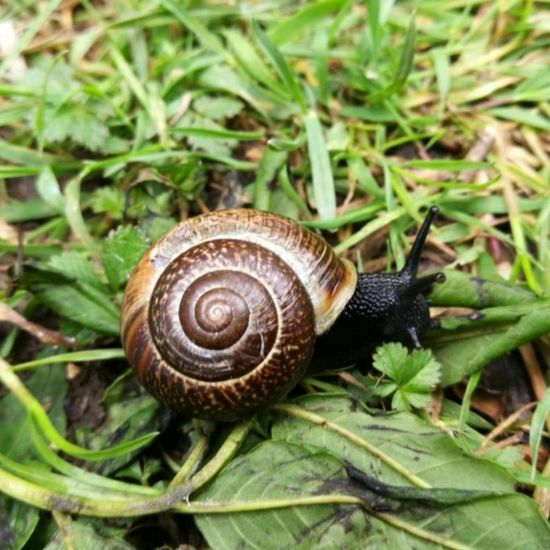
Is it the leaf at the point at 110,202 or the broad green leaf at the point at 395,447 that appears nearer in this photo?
the broad green leaf at the point at 395,447

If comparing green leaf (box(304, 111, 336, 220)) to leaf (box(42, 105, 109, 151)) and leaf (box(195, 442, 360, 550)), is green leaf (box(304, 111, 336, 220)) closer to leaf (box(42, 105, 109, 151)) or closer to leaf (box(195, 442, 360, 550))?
leaf (box(42, 105, 109, 151))

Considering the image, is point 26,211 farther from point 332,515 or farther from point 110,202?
point 332,515

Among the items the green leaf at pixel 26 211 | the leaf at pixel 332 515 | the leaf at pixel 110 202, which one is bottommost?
the leaf at pixel 332 515

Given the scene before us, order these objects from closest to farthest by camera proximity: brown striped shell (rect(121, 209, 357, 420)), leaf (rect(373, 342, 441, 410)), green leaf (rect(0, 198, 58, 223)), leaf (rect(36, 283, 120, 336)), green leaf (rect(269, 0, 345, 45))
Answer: brown striped shell (rect(121, 209, 357, 420)) < leaf (rect(373, 342, 441, 410)) < leaf (rect(36, 283, 120, 336)) < green leaf (rect(0, 198, 58, 223)) < green leaf (rect(269, 0, 345, 45))

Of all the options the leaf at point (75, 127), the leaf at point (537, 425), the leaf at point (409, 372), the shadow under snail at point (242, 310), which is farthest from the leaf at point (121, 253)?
the leaf at point (537, 425)

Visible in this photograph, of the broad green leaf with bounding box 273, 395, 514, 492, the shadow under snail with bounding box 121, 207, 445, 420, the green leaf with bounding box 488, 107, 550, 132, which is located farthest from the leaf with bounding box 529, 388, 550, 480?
the green leaf with bounding box 488, 107, 550, 132

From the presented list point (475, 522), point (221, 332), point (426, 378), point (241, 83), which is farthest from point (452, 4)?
point (475, 522)

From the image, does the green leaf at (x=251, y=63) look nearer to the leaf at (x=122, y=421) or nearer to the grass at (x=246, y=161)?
the grass at (x=246, y=161)
